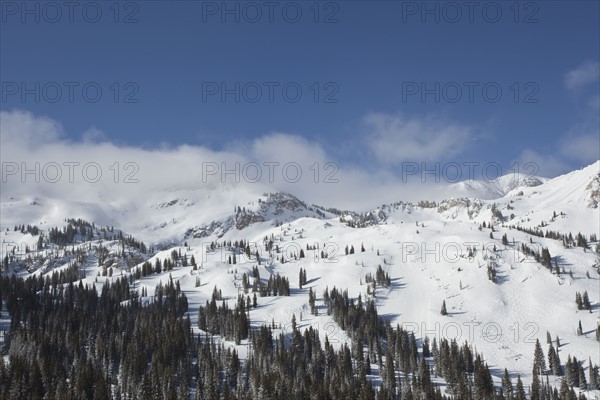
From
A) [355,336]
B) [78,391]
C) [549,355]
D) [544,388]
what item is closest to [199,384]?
[78,391]

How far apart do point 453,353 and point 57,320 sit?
151 m

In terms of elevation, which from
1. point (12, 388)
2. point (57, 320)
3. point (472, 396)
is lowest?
point (472, 396)

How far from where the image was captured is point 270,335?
190875 millimetres

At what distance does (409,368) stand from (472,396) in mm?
27072

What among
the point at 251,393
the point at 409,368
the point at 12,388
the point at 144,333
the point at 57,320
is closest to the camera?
the point at 12,388

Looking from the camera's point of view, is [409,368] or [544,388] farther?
[409,368]

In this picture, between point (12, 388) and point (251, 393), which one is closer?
point (12, 388)

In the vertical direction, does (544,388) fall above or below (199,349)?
below

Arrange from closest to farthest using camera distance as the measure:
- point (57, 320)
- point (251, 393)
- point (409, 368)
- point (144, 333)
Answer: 1. point (251, 393)
2. point (409, 368)
3. point (144, 333)
4. point (57, 320)

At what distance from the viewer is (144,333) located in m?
186

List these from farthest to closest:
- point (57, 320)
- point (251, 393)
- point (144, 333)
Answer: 1. point (57, 320)
2. point (144, 333)
3. point (251, 393)

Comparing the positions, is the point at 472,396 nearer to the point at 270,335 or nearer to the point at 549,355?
the point at 549,355

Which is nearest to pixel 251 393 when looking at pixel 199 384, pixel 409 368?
pixel 199 384

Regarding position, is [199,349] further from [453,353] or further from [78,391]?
[453,353]
